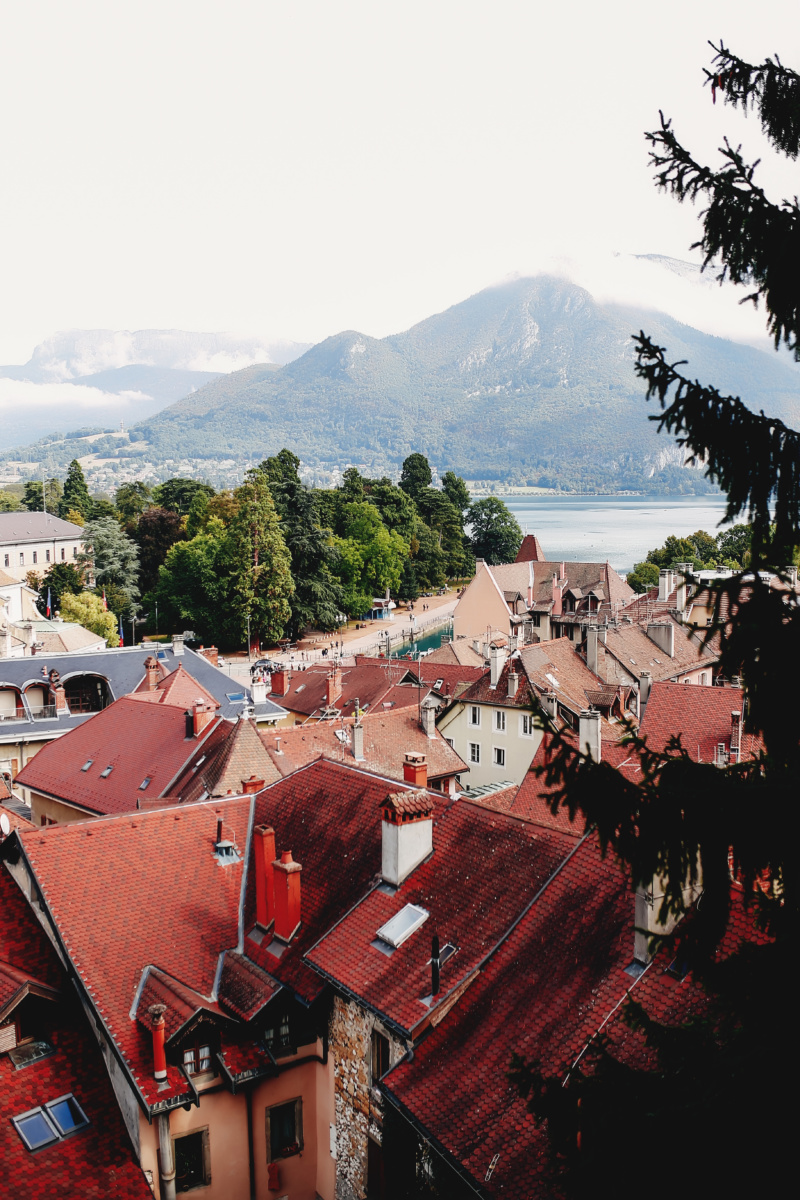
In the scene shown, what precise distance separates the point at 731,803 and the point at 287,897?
1128 centimetres

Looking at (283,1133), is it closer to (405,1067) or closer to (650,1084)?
(405,1067)

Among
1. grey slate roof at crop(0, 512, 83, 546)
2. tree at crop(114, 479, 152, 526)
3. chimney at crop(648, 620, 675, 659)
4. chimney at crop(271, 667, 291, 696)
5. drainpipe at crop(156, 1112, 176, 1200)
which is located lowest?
chimney at crop(271, 667, 291, 696)

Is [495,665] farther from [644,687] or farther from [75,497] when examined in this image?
[75,497]

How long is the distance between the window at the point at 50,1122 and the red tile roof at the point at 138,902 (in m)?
0.98

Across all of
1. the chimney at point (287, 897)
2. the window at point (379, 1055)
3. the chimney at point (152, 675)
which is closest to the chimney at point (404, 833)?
the chimney at point (287, 897)

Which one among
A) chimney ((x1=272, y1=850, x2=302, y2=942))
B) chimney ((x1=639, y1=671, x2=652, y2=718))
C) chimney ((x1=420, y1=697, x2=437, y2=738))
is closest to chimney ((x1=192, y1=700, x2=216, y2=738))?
chimney ((x1=420, y1=697, x2=437, y2=738))

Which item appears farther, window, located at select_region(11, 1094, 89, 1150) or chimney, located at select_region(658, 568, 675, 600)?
chimney, located at select_region(658, 568, 675, 600)

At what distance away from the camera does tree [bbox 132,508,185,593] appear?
9794 centimetres

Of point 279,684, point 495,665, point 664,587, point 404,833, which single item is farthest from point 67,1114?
point 664,587

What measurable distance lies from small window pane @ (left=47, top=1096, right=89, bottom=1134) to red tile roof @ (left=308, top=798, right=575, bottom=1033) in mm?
3857

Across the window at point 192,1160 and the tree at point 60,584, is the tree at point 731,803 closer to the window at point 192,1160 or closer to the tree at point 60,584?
the window at point 192,1160

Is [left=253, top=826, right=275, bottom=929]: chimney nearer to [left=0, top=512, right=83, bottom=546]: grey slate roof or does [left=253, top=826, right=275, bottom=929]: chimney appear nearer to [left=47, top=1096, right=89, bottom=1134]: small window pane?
[left=47, top=1096, right=89, bottom=1134]: small window pane

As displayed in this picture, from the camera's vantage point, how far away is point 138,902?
1609cm

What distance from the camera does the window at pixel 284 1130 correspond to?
1502 cm
